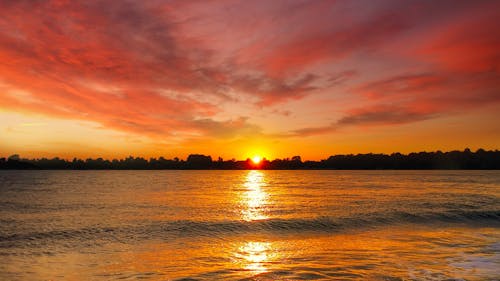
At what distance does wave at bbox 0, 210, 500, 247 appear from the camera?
29281 millimetres

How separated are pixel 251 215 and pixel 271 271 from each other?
1018 inches

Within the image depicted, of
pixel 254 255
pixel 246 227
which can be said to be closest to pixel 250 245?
pixel 254 255

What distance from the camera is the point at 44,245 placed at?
997 inches

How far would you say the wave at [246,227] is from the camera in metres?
29.3

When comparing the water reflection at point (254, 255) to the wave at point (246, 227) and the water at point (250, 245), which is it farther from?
the wave at point (246, 227)

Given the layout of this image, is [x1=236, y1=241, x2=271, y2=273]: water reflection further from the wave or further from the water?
the wave

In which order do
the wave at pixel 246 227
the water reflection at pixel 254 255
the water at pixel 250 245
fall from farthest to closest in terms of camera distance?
the wave at pixel 246 227 < the water reflection at pixel 254 255 < the water at pixel 250 245

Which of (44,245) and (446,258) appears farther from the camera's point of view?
(44,245)

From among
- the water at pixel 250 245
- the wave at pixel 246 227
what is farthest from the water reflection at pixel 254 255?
the wave at pixel 246 227

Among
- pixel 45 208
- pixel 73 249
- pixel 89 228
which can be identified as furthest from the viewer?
pixel 45 208

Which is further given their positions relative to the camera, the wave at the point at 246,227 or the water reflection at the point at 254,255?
the wave at the point at 246,227

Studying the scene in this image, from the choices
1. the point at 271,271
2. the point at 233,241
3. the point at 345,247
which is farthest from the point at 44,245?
the point at 345,247

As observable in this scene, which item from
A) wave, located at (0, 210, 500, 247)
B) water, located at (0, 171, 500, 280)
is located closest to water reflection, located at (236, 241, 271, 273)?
water, located at (0, 171, 500, 280)

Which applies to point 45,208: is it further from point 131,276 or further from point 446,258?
point 446,258
